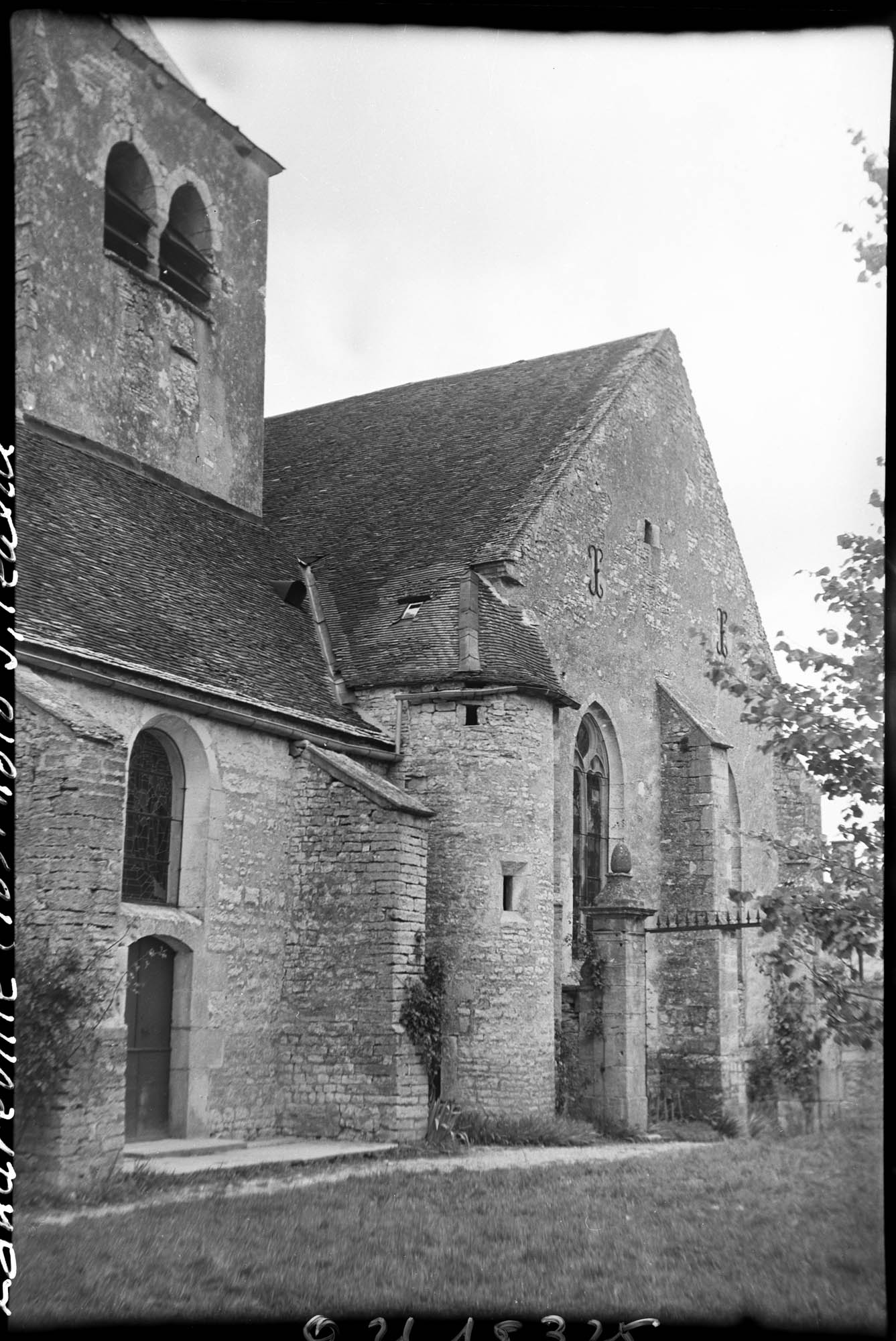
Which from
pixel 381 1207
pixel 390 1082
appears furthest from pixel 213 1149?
pixel 381 1207

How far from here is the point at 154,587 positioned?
1677cm

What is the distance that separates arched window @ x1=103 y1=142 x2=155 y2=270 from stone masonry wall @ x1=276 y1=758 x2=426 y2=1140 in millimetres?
8653

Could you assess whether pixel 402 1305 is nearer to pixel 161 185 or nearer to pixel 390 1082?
pixel 390 1082

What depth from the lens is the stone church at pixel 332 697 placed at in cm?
1492

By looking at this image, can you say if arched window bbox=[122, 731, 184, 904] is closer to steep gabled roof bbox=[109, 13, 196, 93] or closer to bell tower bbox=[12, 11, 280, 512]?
bell tower bbox=[12, 11, 280, 512]

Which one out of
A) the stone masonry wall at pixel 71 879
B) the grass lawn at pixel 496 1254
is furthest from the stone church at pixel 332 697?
the grass lawn at pixel 496 1254

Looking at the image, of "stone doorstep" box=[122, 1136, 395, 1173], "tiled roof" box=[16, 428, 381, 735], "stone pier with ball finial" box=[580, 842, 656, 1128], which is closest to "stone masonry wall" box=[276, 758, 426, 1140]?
"stone doorstep" box=[122, 1136, 395, 1173]

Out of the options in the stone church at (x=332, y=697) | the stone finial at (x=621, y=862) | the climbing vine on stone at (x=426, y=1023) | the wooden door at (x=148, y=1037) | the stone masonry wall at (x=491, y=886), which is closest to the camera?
the wooden door at (x=148, y=1037)

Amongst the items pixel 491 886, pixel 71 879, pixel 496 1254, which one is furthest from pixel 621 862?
pixel 496 1254

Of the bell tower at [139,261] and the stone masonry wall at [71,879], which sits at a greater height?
the bell tower at [139,261]

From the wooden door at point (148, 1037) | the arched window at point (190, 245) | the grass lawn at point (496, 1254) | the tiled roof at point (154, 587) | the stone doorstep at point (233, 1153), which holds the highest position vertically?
the arched window at point (190, 245)

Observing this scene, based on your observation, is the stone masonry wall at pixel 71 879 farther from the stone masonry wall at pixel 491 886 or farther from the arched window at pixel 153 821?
the stone masonry wall at pixel 491 886

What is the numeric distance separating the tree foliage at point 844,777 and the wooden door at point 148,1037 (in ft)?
22.0

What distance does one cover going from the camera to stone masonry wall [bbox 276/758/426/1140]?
51.3ft
